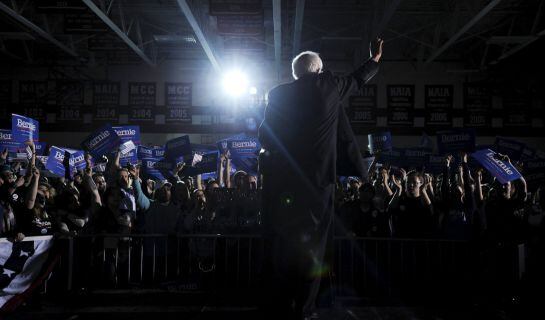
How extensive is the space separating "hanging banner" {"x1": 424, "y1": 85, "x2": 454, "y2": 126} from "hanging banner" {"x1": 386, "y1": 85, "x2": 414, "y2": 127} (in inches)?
27.7

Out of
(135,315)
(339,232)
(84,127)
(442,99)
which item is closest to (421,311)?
(339,232)

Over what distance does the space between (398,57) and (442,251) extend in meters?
17.5

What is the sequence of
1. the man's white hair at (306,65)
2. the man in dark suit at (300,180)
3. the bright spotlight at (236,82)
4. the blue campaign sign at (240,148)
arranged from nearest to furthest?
the man in dark suit at (300,180), the man's white hair at (306,65), the blue campaign sign at (240,148), the bright spotlight at (236,82)

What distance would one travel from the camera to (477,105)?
22.5m

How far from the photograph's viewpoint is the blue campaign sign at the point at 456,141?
33.1 ft

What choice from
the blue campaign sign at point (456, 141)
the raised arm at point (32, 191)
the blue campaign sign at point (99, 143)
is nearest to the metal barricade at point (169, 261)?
the raised arm at point (32, 191)

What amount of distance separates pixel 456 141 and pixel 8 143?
10159 mm

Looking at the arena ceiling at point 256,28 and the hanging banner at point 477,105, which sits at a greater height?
the arena ceiling at point 256,28

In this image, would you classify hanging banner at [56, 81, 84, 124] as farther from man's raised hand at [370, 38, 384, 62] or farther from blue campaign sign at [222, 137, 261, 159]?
man's raised hand at [370, 38, 384, 62]

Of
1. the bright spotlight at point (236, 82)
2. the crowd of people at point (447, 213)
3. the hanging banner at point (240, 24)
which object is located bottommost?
the crowd of people at point (447, 213)

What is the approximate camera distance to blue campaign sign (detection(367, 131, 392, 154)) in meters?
13.5

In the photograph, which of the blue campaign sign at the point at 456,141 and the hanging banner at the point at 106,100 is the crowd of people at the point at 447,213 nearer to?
the blue campaign sign at the point at 456,141

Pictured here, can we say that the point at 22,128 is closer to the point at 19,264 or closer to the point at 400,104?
the point at 19,264

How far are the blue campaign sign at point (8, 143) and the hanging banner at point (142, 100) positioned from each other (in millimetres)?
9645
